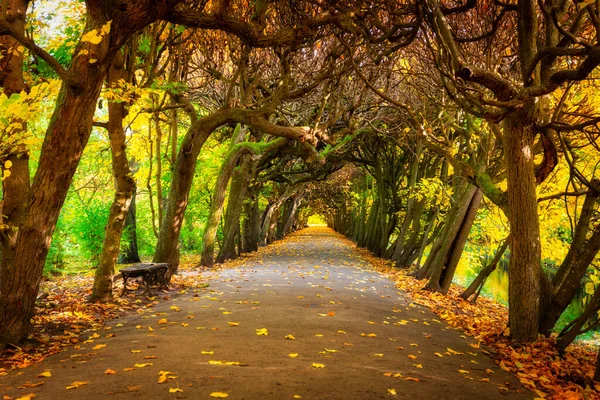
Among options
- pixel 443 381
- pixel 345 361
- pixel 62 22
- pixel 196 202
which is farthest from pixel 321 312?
pixel 196 202

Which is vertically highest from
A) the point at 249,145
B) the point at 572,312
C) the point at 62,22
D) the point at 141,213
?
the point at 62,22

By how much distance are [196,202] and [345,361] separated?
61.1 feet

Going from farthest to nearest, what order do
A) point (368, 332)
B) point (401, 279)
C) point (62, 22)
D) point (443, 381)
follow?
point (401, 279), point (62, 22), point (368, 332), point (443, 381)

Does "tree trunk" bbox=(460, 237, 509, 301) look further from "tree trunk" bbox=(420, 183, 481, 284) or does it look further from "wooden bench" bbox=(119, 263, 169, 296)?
"wooden bench" bbox=(119, 263, 169, 296)

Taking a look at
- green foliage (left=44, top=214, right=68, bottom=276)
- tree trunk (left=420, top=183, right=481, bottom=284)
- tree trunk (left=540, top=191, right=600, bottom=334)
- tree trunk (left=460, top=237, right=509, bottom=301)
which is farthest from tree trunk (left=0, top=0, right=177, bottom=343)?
green foliage (left=44, top=214, right=68, bottom=276)

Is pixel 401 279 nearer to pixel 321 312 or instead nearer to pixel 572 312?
pixel 321 312

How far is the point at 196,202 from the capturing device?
907 inches

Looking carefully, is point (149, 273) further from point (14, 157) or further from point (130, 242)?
point (130, 242)

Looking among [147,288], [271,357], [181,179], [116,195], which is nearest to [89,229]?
[181,179]

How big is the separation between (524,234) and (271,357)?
4624mm

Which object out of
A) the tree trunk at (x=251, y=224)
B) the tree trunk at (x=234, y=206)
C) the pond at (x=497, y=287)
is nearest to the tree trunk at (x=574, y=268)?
the pond at (x=497, y=287)

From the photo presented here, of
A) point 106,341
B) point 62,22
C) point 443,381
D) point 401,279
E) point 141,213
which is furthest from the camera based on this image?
point 141,213

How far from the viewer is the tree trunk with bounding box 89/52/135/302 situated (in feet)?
→ 30.1

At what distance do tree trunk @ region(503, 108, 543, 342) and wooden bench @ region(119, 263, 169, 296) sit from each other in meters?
7.67
